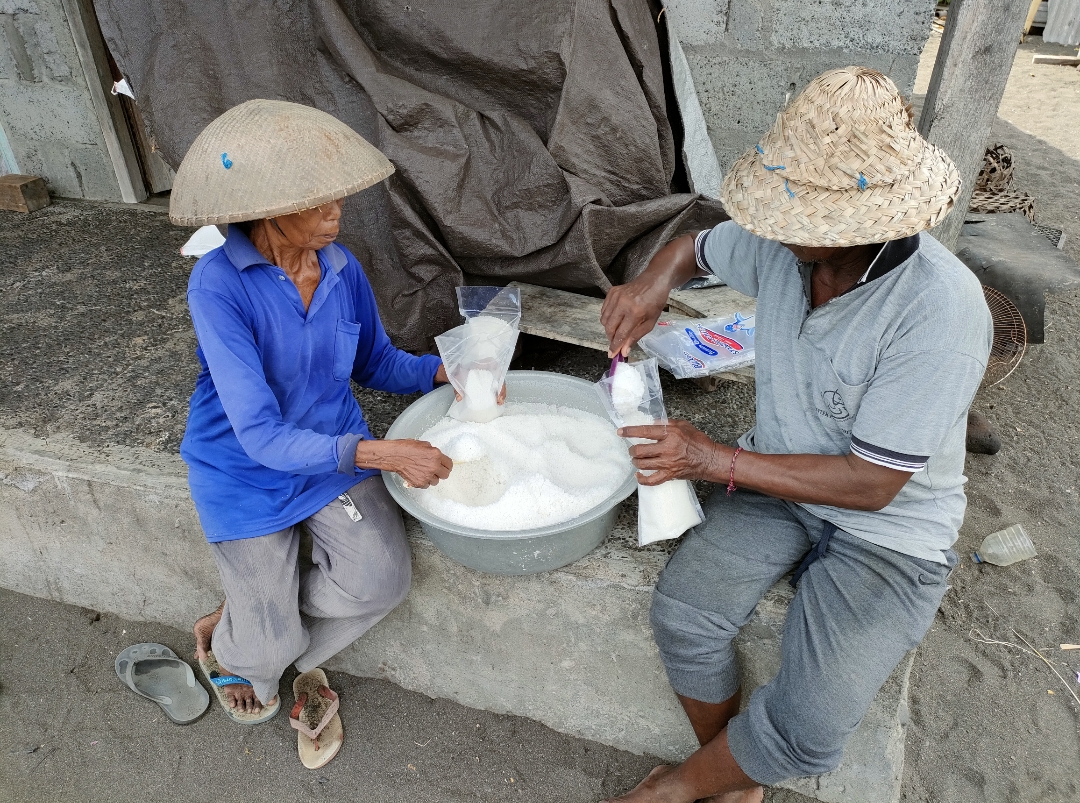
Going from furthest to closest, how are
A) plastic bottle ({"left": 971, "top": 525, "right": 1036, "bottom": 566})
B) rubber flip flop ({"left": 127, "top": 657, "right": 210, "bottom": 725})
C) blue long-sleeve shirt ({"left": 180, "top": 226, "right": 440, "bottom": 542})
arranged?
1. plastic bottle ({"left": 971, "top": 525, "right": 1036, "bottom": 566})
2. rubber flip flop ({"left": 127, "top": 657, "right": 210, "bottom": 725})
3. blue long-sleeve shirt ({"left": 180, "top": 226, "right": 440, "bottom": 542})

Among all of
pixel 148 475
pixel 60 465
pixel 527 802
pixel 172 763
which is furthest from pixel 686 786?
pixel 60 465

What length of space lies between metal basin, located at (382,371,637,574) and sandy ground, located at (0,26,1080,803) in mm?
588

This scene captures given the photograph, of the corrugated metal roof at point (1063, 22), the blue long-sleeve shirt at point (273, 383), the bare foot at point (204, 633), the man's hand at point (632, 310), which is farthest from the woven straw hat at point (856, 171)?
the corrugated metal roof at point (1063, 22)

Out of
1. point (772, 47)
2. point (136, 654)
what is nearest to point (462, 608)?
point (136, 654)

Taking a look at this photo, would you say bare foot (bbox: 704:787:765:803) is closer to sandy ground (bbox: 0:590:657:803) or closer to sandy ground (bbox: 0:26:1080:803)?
sandy ground (bbox: 0:26:1080:803)

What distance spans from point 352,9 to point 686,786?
261 cm

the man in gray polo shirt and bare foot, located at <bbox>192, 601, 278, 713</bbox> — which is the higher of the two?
the man in gray polo shirt

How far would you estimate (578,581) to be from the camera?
6.61 ft

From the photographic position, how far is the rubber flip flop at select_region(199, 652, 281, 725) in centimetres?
221

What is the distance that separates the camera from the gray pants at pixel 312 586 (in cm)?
194

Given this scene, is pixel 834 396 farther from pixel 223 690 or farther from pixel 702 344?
pixel 223 690

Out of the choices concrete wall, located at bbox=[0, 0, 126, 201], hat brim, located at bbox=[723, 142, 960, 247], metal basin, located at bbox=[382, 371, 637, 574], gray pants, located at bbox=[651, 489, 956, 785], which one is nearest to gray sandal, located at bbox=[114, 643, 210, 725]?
metal basin, located at bbox=[382, 371, 637, 574]

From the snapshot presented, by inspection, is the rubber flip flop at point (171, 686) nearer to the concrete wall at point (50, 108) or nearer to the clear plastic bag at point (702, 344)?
the clear plastic bag at point (702, 344)

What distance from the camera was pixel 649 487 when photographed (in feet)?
5.87
